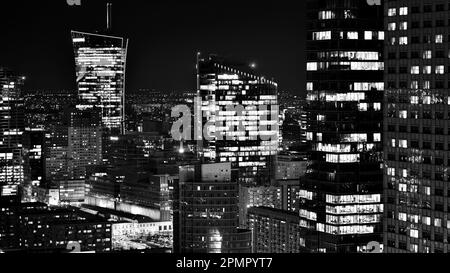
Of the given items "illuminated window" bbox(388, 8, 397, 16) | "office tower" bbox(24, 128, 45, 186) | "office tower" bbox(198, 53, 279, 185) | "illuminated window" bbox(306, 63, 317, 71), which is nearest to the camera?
"illuminated window" bbox(388, 8, 397, 16)

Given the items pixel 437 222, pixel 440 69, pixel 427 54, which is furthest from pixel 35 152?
pixel 437 222

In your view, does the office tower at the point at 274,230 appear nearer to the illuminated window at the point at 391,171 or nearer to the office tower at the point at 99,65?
the illuminated window at the point at 391,171

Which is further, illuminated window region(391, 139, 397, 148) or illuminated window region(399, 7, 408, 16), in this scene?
illuminated window region(391, 139, 397, 148)

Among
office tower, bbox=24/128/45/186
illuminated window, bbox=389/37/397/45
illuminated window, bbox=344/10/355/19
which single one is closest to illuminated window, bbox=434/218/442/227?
illuminated window, bbox=389/37/397/45

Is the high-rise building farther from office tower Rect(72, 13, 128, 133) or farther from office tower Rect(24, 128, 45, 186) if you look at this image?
office tower Rect(24, 128, 45, 186)

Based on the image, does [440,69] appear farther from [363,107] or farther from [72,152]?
[72,152]

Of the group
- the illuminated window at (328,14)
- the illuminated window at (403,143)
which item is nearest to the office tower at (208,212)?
the illuminated window at (328,14)
